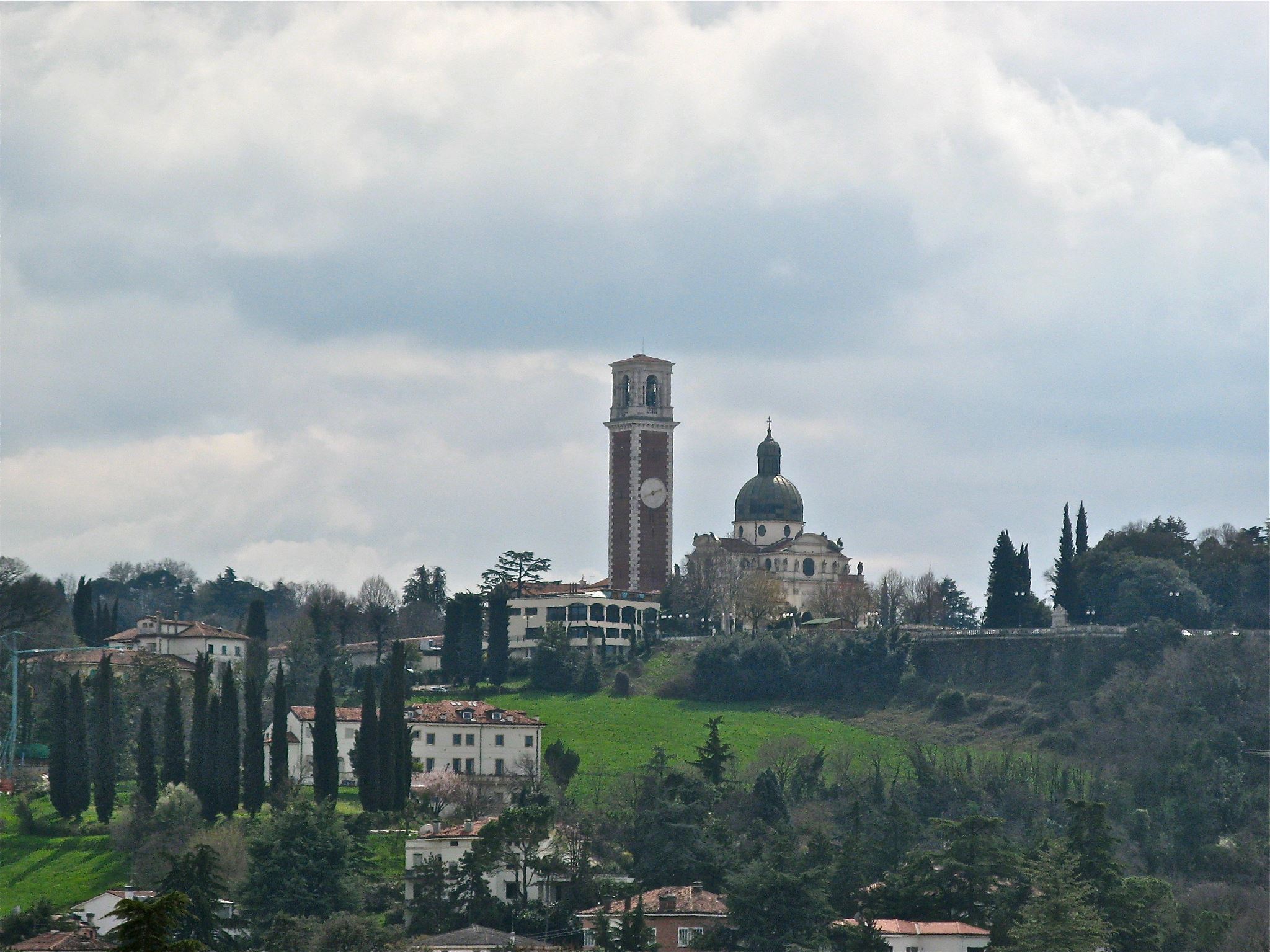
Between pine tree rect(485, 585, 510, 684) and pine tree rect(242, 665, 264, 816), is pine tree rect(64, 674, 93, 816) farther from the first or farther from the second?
pine tree rect(485, 585, 510, 684)

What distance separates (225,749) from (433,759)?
39.0 feet

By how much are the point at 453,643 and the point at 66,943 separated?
48512mm

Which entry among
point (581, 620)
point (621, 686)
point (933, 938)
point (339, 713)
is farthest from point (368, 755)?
point (581, 620)

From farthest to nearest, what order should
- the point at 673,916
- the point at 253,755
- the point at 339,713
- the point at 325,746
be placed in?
the point at 339,713, the point at 325,746, the point at 253,755, the point at 673,916

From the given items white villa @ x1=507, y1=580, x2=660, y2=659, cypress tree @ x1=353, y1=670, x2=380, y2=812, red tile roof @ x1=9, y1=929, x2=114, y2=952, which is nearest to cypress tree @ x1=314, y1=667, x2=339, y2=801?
cypress tree @ x1=353, y1=670, x2=380, y2=812

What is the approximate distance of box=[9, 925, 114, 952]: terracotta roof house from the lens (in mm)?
60250

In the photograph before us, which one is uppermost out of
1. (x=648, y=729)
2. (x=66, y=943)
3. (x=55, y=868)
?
(x=648, y=729)

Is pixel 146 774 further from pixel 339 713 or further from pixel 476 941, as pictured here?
pixel 476 941

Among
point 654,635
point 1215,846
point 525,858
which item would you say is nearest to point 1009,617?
point 654,635

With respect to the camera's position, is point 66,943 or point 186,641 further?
point 186,641

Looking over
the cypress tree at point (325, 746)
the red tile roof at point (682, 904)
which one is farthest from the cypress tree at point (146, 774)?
the red tile roof at point (682, 904)

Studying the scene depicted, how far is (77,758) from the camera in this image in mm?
79938

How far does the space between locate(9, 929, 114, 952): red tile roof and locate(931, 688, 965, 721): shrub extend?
154 feet

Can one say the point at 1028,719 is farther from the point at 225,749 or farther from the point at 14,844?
the point at 14,844
